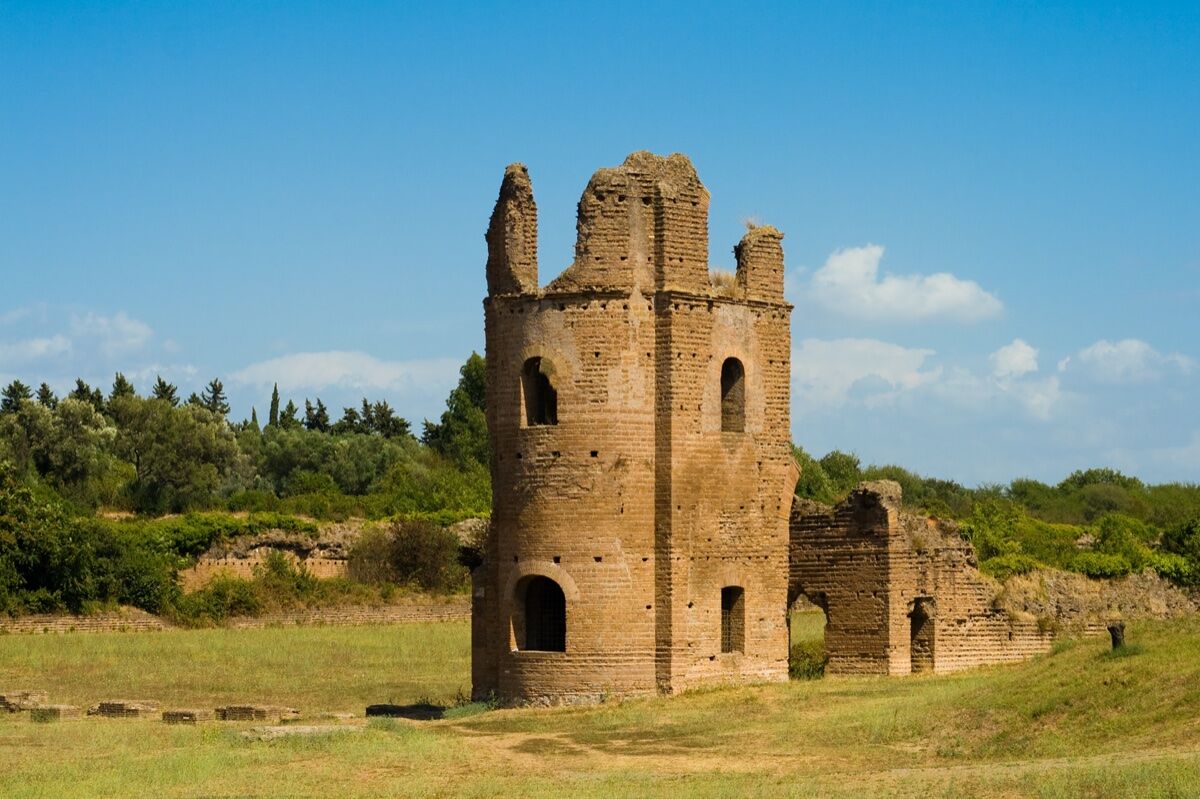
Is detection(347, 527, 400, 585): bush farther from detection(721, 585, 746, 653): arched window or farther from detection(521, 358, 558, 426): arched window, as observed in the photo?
detection(721, 585, 746, 653): arched window

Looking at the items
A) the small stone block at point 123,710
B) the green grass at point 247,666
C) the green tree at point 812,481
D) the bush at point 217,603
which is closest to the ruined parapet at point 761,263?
the green grass at point 247,666

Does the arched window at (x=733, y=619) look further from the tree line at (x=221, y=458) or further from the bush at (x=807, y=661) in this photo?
the tree line at (x=221, y=458)

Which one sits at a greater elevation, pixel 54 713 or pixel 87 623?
pixel 87 623

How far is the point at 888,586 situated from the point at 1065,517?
52.0 m

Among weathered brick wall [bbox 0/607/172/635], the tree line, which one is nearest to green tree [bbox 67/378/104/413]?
the tree line

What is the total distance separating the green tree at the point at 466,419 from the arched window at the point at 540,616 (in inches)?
2155

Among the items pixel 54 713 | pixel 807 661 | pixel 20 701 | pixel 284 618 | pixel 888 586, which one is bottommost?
pixel 54 713

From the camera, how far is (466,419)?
88000 mm

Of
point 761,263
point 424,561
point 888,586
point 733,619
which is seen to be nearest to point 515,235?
point 761,263

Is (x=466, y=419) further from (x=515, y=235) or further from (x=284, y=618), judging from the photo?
(x=515, y=235)

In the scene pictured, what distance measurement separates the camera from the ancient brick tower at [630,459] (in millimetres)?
28312

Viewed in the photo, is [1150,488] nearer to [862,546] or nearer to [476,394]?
[476,394]

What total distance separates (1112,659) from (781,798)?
692 cm

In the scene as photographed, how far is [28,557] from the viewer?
147 feet
